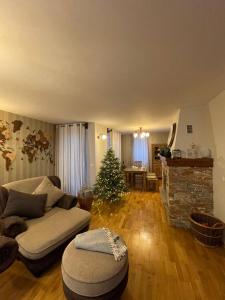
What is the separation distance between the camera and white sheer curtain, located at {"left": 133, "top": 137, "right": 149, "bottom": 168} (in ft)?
26.0

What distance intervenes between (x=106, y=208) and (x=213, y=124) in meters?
3.18

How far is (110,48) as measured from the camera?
1.41 meters

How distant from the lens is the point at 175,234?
3.01m

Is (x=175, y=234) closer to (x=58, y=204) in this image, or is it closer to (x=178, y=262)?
(x=178, y=262)

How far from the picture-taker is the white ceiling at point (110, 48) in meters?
1.02

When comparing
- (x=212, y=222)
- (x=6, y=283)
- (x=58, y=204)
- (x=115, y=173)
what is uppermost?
(x=115, y=173)

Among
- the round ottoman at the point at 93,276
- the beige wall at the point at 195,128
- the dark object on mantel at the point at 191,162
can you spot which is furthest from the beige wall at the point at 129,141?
the round ottoman at the point at 93,276

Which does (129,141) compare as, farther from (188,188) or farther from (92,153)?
(188,188)

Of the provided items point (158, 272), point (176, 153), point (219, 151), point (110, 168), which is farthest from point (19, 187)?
point (219, 151)

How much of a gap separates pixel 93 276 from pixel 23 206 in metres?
→ 1.65

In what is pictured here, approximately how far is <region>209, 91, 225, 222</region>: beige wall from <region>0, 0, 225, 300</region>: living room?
0.7 inches

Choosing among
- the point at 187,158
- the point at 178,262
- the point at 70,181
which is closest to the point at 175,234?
the point at 178,262

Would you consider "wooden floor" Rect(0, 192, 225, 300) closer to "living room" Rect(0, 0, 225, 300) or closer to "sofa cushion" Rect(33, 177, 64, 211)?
"living room" Rect(0, 0, 225, 300)

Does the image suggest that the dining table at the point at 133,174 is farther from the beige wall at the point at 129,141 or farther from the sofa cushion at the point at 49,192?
the sofa cushion at the point at 49,192
